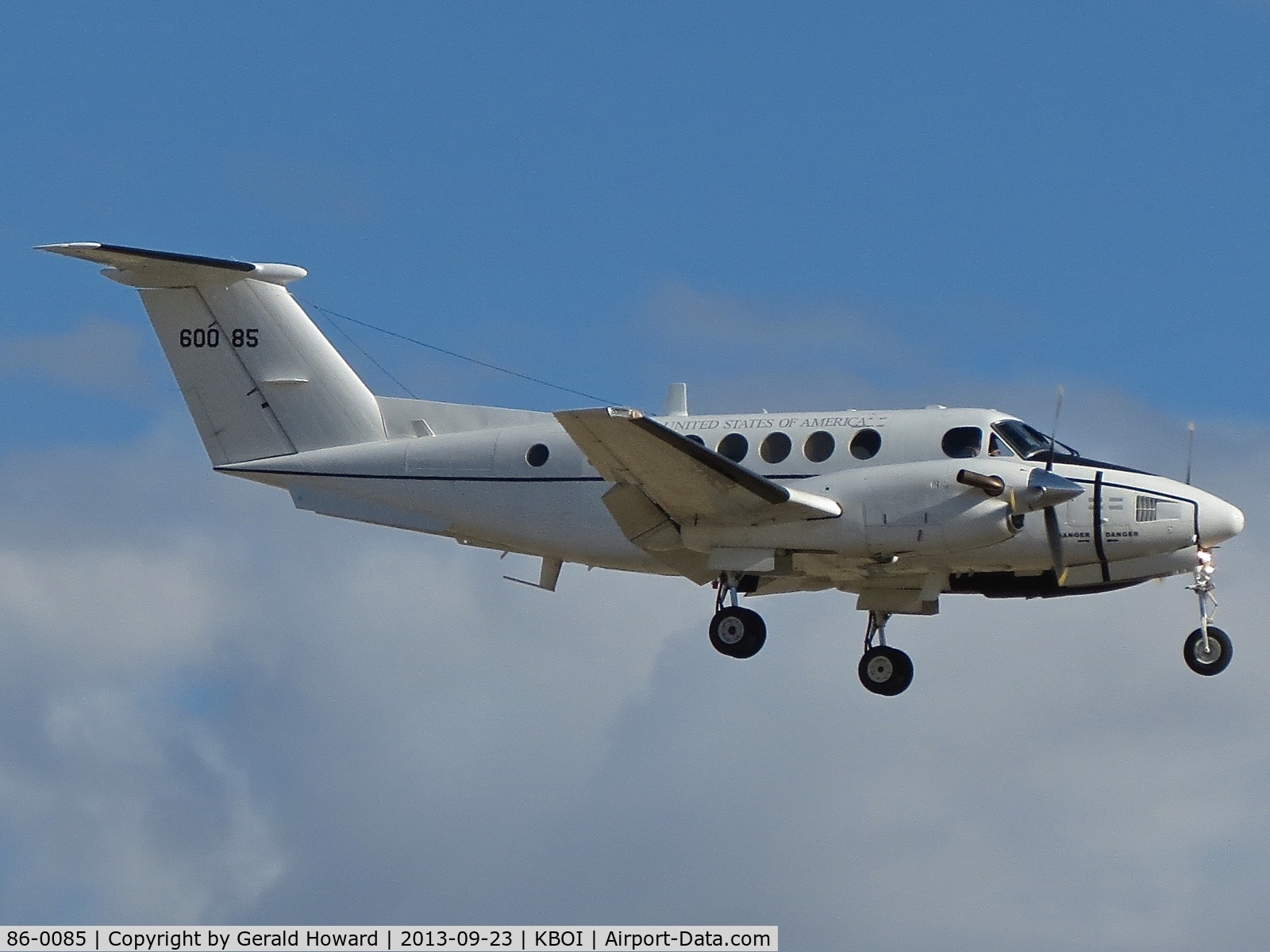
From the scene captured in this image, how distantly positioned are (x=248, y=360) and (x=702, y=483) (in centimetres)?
670

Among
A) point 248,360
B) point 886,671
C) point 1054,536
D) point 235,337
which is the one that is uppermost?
point 235,337

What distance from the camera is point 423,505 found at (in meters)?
24.4

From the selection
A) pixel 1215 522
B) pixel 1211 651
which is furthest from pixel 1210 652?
pixel 1215 522

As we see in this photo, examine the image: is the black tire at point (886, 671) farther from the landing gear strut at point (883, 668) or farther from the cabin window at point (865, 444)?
the cabin window at point (865, 444)

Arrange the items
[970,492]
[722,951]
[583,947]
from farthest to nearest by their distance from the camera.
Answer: [970,492] < [722,951] < [583,947]

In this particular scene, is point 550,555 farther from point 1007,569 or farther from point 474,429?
point 1007,569

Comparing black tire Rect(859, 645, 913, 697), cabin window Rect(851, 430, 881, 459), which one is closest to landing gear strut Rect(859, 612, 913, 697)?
black tire Rect(859, 645, 913, 697)

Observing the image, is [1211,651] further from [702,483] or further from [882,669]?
[702,483]

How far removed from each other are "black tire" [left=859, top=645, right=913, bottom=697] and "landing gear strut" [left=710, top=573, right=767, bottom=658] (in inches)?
77.6

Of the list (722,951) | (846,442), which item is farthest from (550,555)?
(722,951)

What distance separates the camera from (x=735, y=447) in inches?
902

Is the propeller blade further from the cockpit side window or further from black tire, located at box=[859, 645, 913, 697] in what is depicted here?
black tire, located at box=[859, 645, 913, 697]

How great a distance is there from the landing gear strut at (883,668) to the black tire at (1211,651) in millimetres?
3426

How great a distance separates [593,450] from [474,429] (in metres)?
3.50
